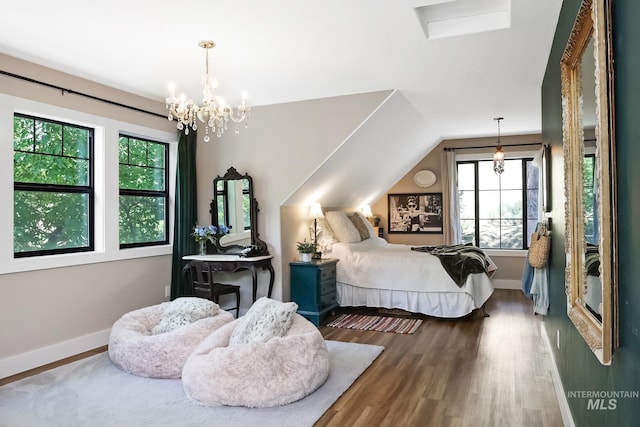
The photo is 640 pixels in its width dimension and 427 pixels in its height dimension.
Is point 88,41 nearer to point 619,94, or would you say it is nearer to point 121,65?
point 121,65

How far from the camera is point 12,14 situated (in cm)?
292

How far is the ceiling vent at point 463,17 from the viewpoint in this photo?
3117 millimetres

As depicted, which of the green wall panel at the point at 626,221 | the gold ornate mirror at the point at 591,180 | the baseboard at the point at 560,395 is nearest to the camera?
the green wall panel at the point at 626,221

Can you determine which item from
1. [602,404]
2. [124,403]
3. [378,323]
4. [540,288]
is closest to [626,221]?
[602,404]

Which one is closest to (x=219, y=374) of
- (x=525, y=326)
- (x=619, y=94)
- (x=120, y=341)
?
(x=120, y=341)

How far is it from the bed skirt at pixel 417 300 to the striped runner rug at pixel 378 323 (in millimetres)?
191

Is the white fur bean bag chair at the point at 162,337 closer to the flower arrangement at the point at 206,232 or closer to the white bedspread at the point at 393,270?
the flower arrangement at the point at 206,232

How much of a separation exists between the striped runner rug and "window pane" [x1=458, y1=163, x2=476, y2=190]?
3.41m

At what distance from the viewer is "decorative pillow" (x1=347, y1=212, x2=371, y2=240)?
646 cm

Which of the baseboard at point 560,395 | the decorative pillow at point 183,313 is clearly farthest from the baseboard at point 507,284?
the decorative pillow at point 183,313

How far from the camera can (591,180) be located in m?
1.76

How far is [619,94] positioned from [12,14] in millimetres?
3399

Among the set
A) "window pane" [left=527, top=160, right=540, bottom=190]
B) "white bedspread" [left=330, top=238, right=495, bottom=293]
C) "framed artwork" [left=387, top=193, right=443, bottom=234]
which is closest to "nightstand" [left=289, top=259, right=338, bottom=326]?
"white bedspread" [left=330, top=238, right=495, bottom=293]

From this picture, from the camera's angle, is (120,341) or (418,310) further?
(418,310)
